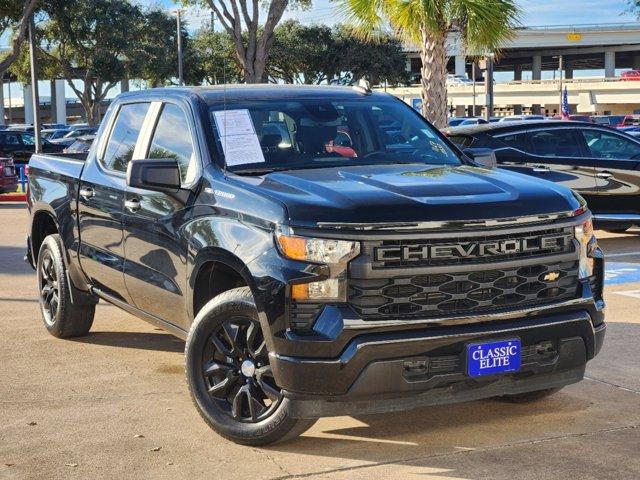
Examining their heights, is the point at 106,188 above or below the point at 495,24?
below

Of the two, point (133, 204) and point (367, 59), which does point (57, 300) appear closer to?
point (133, 204)

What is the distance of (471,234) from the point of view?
4969 mm

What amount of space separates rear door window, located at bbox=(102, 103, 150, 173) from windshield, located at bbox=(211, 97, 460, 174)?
932 mm

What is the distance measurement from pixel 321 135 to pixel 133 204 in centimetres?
127

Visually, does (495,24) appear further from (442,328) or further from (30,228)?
(442,328)

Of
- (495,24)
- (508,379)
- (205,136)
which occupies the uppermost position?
(495,24)

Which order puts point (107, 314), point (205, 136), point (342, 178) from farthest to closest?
point (107, 314) < point (205, 136) < point (342, 178)

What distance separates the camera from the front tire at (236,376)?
16.9ft

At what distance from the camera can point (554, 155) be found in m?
13.5

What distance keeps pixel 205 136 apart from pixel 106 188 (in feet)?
3.99

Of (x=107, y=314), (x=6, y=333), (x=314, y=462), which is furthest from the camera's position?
(x=107, y=314)

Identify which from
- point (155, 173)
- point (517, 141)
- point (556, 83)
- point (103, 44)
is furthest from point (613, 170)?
point (556, 83)

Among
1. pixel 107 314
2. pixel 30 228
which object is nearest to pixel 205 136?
pixel 30 228

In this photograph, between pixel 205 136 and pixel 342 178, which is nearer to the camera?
pixel 342 178
